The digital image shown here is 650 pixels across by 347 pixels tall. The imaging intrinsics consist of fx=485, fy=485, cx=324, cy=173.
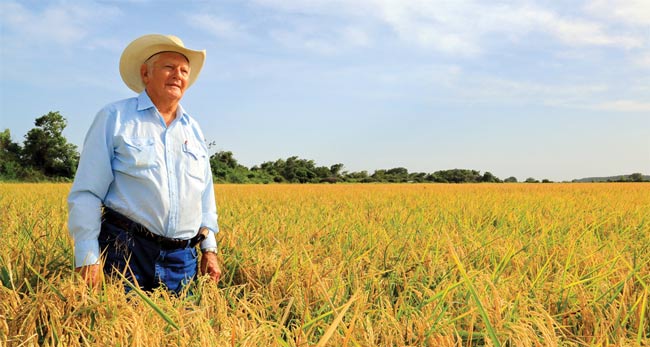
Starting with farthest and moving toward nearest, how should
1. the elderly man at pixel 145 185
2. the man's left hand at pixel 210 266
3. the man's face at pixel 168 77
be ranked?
the man's left hand at pixel 210 266
the man's face at pixel 168 77
the elderly man at pixel 145 185

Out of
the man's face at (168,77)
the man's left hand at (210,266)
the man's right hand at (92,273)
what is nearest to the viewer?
the man's right hand at (92,273)

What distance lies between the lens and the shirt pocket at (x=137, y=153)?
228cm

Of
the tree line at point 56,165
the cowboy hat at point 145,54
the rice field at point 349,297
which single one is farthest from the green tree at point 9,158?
the cowboy hat at point 145,54

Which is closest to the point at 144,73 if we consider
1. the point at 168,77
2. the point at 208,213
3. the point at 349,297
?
the point at 168,77

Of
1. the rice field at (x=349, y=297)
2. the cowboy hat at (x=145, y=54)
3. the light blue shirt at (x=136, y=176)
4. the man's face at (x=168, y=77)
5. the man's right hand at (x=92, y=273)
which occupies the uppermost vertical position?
the cowboy hat at (x=145, y=54)

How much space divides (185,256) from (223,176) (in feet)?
99.4

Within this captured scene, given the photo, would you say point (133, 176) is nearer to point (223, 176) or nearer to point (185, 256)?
point (185, 256)

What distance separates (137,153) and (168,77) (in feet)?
1.41

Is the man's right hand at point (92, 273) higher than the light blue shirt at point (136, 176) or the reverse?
the reverse

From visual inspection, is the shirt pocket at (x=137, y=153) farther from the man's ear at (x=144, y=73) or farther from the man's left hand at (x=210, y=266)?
the man's left hand at (x=210, y=266)

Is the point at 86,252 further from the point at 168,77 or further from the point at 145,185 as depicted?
the point at 168,77

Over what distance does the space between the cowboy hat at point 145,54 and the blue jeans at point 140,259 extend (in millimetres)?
867

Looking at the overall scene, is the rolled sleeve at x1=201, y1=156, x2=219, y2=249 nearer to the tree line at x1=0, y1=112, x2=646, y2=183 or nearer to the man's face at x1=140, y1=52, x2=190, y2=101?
the man's face at x1=140, y1=52, x2=190, y2=101

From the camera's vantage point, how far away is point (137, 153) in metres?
2.29
